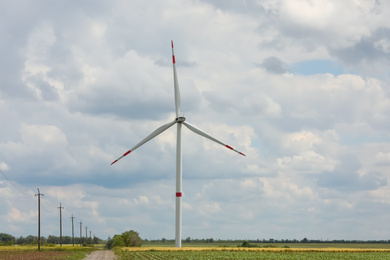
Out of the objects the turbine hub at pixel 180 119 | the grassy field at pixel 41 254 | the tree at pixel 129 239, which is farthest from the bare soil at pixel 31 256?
the tree at pixel 129 239

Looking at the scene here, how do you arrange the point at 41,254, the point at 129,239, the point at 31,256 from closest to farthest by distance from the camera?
the point at 31,256, the point at 41,254, the point at 129,239

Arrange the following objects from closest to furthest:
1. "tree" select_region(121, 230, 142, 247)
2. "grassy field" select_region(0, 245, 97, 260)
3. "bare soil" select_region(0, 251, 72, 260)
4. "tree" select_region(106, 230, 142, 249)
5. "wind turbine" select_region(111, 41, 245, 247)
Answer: "bare soil" select_region(0, 251, 72, 260) → "grassy field" select_region(0, 245, 97, 260) → "wind turbine" select_region(111, 41, 245, 247) → "tree" select_region(106, 230, 142, 249) → "tree" select_region(121, 230, 142, 247)

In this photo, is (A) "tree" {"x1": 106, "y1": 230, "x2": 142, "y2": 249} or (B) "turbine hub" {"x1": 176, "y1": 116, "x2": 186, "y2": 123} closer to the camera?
(B) "turbine hub" {"x1": 176, "y1": 116, "x2": 186, "y2": 123}

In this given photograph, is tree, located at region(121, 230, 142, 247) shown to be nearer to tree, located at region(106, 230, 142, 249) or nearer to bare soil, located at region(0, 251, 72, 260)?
tree, located at region(106, 230, 142, 249)

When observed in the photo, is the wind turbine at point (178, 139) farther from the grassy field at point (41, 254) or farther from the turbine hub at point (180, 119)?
the grassy field at point (41, 254)

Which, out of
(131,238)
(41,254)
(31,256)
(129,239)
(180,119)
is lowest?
(129,239)

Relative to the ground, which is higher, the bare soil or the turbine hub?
the turbine hub

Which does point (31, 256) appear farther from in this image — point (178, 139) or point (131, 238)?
point (131, 238)

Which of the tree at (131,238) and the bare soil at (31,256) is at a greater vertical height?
the bare soil at (31,256)

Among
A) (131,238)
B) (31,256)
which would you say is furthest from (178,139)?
(131,238)

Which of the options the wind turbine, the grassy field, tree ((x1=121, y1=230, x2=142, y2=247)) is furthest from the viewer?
tree ((x1=121, y1=230, x2=142, y2=247))

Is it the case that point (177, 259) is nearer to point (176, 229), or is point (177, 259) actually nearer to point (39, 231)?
point (176, 229)

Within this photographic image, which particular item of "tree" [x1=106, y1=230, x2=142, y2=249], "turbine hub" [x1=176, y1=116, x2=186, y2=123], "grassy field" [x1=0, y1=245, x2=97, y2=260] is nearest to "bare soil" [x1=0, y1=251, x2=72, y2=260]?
"grassy field" [x1=0, y1=245, x2=97, y2=260]

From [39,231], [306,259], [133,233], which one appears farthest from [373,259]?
[133,233]
